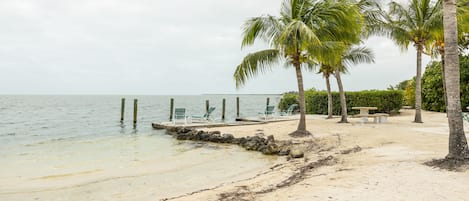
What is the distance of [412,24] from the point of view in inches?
541

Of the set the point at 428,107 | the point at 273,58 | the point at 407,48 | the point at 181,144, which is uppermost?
the point at 407,48

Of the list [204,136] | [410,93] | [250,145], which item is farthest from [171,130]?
[410,93]

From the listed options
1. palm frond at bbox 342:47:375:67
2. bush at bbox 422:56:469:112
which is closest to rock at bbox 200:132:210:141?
palm frond at bbox 342:47:375:67

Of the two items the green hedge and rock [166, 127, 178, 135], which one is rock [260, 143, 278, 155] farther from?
the green hedge

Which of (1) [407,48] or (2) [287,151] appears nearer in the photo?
(2) [287,151]

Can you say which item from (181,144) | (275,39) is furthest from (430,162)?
(181,144)

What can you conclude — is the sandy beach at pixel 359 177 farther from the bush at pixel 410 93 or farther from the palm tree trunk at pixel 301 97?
A: the bush at pixel 410 93

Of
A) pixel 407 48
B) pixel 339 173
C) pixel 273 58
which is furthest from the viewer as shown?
pixel 407 48

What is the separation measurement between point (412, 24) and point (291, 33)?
706 cm

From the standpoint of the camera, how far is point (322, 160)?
25.1 ft

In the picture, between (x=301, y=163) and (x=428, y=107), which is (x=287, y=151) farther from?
(x=428, y=107)

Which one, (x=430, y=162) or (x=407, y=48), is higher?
(x=407, y=48)

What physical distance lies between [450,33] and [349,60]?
11.5 metres

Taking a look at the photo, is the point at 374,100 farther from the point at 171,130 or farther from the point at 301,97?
the point at 171,130
